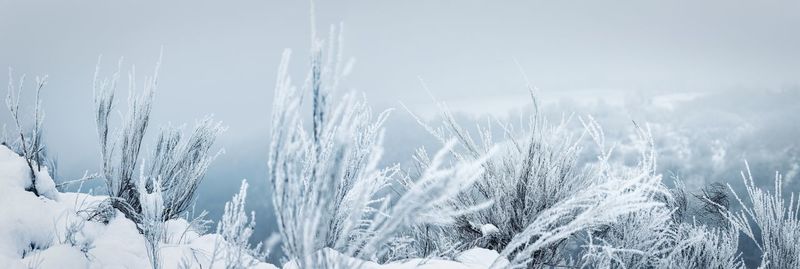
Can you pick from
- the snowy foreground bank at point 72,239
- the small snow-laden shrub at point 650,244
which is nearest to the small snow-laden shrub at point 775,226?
the small snow-laden shrub at point 650,244

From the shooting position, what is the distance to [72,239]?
2.31 meters

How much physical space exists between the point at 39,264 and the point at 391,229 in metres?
1.74

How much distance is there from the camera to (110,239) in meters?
2.62

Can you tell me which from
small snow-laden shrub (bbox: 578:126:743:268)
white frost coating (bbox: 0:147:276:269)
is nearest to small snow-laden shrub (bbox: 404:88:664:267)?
small snow-laden shrub (bbox: 578:126:743:268)

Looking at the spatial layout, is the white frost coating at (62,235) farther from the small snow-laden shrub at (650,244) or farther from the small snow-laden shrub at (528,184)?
the small snow-laden shrub at (650,244)

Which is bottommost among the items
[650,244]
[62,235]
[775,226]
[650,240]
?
[650,244]

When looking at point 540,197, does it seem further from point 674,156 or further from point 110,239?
point 674,156

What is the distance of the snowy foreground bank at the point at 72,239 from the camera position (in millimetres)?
2154

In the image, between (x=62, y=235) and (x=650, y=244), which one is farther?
(x=650, y=244)

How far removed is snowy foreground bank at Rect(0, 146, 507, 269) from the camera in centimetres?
215

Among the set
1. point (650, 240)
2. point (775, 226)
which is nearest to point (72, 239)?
point (650, 240)

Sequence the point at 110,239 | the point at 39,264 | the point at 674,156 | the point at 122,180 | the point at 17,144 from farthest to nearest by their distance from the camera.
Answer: the point at 674,156
the point at 17,144
the point at 122,180
the point at 110,239
the point at 39,264

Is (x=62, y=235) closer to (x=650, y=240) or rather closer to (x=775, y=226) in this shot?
(x=650, y=240)

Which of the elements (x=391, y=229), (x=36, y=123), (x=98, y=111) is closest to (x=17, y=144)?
(x=36, y=123)
